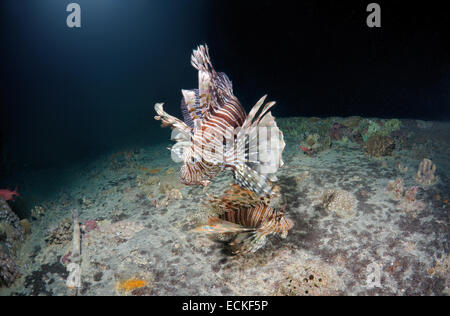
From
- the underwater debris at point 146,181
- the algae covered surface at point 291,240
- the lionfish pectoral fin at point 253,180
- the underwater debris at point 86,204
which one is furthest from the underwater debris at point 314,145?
the underwater debris at point 86,204

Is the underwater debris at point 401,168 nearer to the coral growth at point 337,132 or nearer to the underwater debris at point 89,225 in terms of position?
the coral growth at point 337,132

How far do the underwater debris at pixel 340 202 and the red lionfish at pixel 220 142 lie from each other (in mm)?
1840

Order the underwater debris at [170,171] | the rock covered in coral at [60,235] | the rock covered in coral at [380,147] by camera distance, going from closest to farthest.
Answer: the rock covered in coral at [60,235], the rock covered in coral at [380,147], the underwater debris at [170,171]

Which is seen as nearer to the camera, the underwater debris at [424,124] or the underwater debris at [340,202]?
the underwater debris at [340,202]

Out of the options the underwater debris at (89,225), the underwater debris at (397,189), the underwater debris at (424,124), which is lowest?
the underwater debris at (89,225)

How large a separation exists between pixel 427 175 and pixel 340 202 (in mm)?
2259

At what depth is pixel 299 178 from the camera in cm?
513

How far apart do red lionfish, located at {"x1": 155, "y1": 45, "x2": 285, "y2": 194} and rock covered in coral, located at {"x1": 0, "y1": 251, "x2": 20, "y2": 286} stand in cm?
325

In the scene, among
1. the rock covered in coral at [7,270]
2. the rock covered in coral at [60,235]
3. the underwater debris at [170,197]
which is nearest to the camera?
the rock covered in coral at [7,270]

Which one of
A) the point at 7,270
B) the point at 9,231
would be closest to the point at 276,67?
the point at 9,231

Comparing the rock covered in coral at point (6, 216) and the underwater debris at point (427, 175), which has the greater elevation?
the underwater debris at point (427, 175)

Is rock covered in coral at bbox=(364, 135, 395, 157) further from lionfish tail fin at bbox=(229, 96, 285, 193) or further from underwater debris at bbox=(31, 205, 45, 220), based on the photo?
underwater debris at bbox=(31, 205, 45, 220)

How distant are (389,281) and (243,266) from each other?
1.92 meters

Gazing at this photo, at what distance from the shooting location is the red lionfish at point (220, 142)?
2785mm
